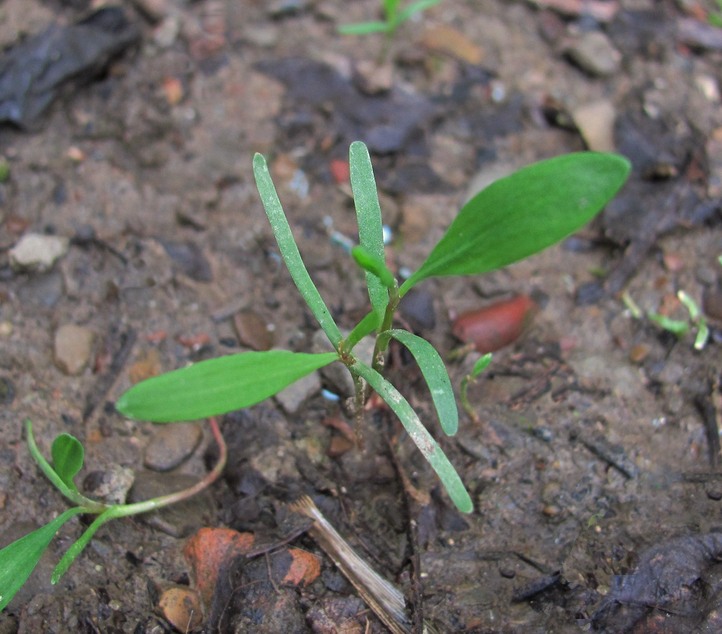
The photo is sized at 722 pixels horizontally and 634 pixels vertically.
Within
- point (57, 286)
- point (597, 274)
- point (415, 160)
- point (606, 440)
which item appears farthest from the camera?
point (415, 160)

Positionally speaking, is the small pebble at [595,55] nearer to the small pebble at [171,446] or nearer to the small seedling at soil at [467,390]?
the small seedling at soil at [467,390]

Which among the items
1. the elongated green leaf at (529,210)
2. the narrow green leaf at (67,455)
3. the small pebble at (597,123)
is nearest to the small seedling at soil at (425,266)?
the elongated green leaf at (529,210)

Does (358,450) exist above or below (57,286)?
below

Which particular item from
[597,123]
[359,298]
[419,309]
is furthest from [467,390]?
[597,123]

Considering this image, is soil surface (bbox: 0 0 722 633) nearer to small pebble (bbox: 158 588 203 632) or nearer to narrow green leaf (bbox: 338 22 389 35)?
small pebble (bbox: 158 588 203 632)

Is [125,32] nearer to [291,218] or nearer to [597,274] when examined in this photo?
[291,218]

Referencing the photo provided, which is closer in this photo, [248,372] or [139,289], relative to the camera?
[248,372]

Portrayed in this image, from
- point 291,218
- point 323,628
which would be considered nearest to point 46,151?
point 291,218
